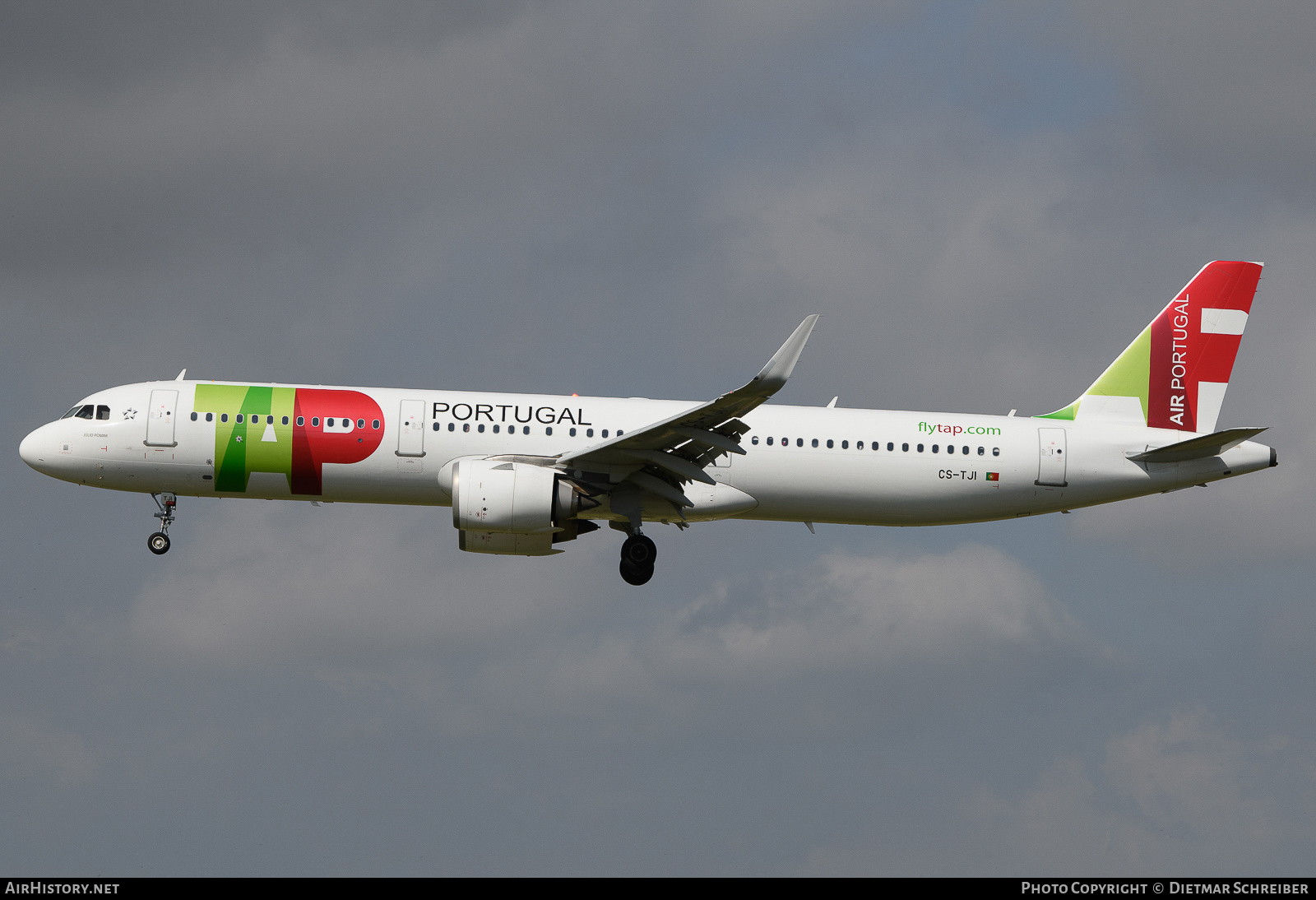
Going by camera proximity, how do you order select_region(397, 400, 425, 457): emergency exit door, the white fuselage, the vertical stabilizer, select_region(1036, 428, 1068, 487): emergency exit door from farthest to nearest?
the vertical stabilizer < select_region(1036, 428, 1068, 487): emergency exit door < the white fuselage < select_region(397, 400, 425, 457): emergency exit door

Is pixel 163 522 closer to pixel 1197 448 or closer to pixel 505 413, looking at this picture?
pixel 505 413

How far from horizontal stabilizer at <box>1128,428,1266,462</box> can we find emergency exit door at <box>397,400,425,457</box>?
19183 millimetres

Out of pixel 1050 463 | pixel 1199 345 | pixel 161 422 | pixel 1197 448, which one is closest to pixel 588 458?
pixel 161 422

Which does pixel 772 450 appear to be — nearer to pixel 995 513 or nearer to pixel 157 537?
pixel 995 513

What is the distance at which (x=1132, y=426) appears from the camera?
43.4 meters

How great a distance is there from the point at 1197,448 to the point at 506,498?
18566 millimetres

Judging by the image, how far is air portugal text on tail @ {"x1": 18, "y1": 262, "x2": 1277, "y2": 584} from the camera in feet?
126

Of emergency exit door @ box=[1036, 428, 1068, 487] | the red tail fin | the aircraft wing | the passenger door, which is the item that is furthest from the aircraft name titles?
the red tail fin

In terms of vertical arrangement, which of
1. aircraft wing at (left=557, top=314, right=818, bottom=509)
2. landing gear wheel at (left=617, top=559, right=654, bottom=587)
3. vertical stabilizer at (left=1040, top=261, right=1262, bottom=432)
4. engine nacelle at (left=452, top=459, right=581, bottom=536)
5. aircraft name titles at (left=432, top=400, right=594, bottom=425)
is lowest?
landing gear wheel at (left=617, top=559, right=654, bottom=587)

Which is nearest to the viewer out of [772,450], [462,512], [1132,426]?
[462,512]

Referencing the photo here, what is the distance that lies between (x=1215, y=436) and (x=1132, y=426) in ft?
11.6

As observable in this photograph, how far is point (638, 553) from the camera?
39.6 meters

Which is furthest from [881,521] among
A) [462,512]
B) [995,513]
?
[462,512]

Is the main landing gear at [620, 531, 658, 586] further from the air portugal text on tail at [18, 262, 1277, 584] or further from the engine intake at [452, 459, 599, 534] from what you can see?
the engine intake at [452, 459, 599, 534]
